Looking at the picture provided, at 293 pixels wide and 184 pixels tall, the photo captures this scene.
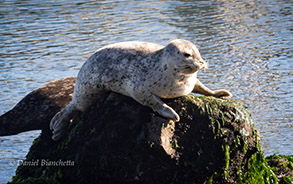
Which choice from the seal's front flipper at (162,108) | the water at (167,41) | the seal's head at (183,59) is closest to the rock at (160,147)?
the seal's front flipper at (162,108)

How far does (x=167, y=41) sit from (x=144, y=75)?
24.2ft

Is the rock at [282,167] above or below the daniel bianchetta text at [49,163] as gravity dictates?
below

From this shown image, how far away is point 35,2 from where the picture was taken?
63.1 feet

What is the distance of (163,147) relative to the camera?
4.82 meters

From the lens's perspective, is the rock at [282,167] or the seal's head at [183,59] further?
the rock at [282,167]

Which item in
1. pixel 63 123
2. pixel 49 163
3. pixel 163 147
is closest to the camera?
pixel 163 147

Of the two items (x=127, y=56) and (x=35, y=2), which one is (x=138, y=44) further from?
(x=35, y=2)

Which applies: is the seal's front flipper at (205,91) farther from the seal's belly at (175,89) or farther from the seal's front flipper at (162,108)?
the seal's front flipper at (162,108)

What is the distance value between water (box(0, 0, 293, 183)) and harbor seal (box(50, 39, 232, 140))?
200cm

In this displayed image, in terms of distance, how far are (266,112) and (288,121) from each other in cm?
46

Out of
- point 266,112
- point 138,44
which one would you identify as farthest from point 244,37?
point 138,44

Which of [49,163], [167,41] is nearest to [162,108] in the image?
[49,163]

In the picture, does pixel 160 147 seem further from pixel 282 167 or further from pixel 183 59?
pixel 282 167

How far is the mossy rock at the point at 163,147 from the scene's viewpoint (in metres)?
4.86
